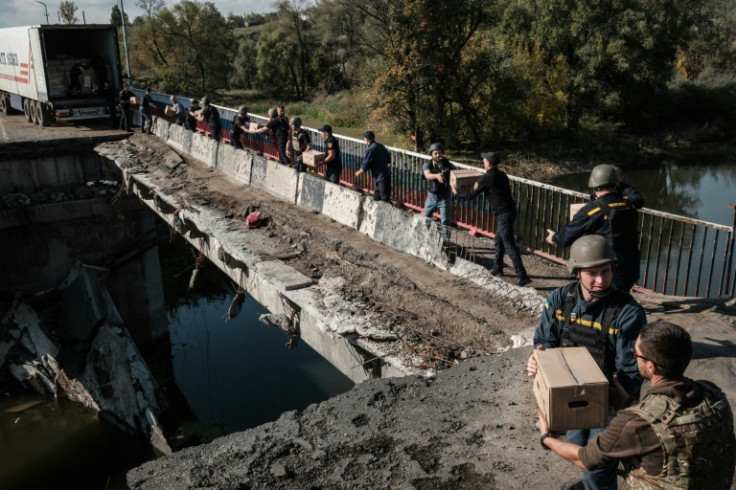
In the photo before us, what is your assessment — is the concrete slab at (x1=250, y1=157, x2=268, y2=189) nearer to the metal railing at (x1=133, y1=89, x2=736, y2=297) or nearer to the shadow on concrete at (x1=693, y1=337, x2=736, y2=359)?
the metal railing at (x1=133, y1=89, x2=736, y2=297)

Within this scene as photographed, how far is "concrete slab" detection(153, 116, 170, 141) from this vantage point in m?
19.5

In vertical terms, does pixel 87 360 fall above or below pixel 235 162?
below

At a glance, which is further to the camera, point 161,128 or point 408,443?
point 161,128

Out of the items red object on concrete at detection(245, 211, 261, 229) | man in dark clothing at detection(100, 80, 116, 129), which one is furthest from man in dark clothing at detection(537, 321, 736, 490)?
man in dark clothing at detection(100, 80, 116, 129)

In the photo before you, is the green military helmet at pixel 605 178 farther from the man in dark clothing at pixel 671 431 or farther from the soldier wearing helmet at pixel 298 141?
the soldier wearing helmet at pixel 298 141

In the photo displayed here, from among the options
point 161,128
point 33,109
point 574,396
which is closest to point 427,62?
point 161,128

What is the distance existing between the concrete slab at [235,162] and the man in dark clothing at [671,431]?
40.8 feet

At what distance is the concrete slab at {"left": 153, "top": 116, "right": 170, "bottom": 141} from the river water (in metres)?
6.39

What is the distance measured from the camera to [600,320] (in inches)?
156

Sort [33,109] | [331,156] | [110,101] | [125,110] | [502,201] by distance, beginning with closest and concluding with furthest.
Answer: [502,201] < [331,156] < [125,110] < [110,101] < [33,109]

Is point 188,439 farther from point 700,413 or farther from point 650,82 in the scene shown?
point 650,82

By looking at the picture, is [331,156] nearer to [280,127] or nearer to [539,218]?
[280,127]

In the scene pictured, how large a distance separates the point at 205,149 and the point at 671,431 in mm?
15496

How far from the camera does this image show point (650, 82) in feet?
120
